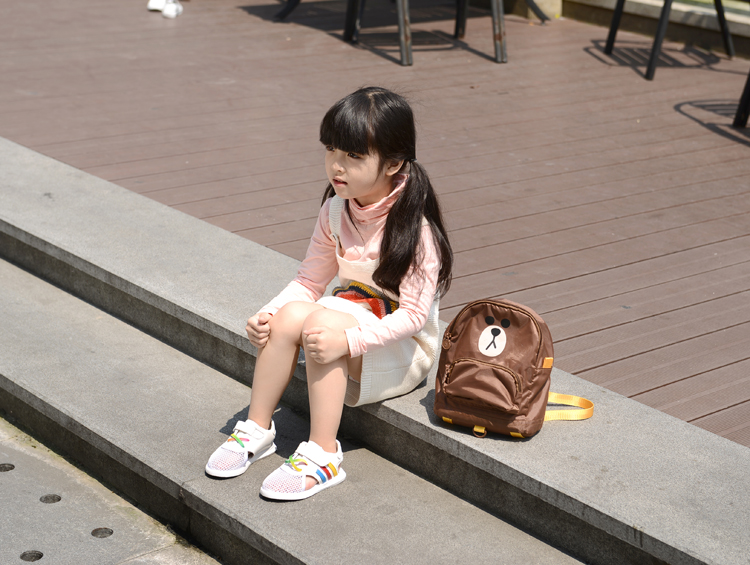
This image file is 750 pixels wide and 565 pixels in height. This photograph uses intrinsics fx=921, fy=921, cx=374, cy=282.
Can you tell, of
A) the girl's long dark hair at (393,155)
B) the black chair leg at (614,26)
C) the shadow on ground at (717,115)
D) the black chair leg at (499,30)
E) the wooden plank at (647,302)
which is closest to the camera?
the girl's long dark hair at (393,155)

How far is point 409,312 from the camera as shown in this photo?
2.34 meters

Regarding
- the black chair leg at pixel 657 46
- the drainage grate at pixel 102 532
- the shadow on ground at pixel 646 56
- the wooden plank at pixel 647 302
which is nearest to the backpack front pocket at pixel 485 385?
the wooden plank at pixel 647 302

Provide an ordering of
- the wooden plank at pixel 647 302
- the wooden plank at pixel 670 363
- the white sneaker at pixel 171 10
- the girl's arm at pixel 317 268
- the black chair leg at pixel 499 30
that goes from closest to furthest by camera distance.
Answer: the girl's arm at pixel 317 268 < the wooden plank at pixel 670 363 < the wooden plank at pixel 647 302 < the black chair leg at pixel 499 30 < the white sneaker at pixel 171 10

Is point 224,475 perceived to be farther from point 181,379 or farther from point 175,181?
point 175,181

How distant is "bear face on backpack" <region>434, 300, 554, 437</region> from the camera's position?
2.23 metres

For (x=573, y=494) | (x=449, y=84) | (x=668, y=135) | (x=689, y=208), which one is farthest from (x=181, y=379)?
(x=449, y=84)

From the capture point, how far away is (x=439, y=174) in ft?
15.1

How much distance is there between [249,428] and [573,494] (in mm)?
863

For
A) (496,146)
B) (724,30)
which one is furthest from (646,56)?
(496,146)

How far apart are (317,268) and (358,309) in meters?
0.22

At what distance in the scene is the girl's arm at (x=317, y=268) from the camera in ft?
8.36

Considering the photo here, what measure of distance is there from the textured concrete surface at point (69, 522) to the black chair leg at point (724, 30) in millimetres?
5982

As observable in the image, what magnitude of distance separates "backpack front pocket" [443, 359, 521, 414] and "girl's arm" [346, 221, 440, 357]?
0.17 metres

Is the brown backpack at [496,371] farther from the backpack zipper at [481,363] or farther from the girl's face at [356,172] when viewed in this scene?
the girl's face at [356,172]
